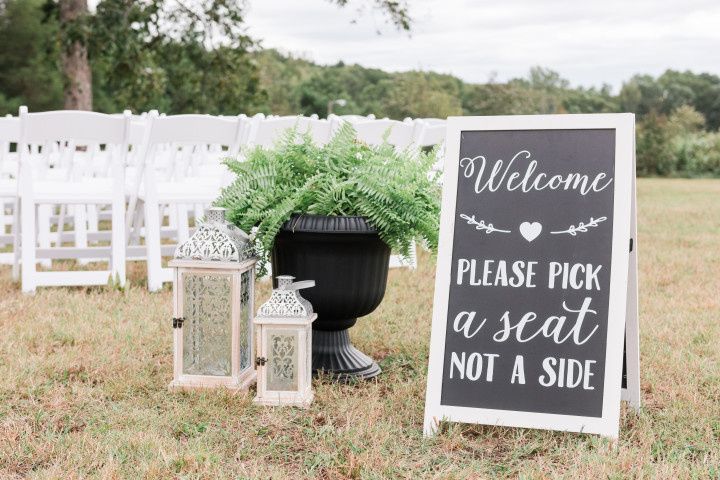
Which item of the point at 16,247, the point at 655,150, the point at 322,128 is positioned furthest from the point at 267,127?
the point at 655,150

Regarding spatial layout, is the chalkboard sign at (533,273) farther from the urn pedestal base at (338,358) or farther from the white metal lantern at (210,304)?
the white metal lantern at (210,304)

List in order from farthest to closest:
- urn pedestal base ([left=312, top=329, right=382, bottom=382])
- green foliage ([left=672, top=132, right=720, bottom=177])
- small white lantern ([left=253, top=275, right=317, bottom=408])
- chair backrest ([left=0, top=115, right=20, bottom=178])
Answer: green foliage ([left=672, top=132, right=720, bottom=177]) < chair backrest ([left=0, top=115, right=20, bottom=178]) < urn pedestal base ([left=312, top=329, right=382, bottom=382]) < small white lantern ([left=253, top=275, right=317, bottom=408])

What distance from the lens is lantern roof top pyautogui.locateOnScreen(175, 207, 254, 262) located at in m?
3.21

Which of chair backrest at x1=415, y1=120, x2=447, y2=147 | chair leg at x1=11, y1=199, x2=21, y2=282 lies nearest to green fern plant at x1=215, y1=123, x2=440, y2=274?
chair backrest at x1=415, y1=120, x2=447, y2=147

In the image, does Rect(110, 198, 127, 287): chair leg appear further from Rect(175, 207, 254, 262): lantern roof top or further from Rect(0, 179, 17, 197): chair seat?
Rect(175, 207, 254, 262): lantern roof top

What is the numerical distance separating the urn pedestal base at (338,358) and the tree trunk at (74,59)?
9588 millimetres

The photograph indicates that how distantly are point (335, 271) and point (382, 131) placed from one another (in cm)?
259

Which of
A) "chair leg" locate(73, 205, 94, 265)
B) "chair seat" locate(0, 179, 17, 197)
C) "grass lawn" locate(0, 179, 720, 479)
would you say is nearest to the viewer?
"grass lawn" locate(0, 179, 720, 479)

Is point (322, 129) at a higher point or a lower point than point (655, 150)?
lower

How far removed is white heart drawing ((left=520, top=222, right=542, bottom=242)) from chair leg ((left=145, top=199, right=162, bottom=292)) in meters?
3.11

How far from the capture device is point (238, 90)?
15.6 meters

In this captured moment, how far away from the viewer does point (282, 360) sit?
124 inches

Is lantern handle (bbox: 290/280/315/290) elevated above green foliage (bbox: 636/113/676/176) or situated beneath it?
situated beneath

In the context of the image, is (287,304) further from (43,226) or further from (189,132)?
(43,226)
